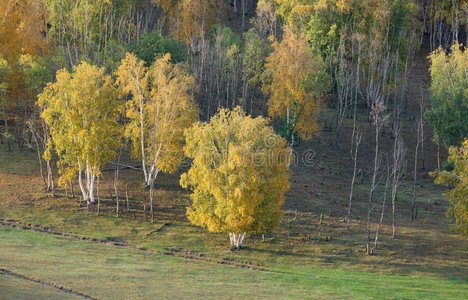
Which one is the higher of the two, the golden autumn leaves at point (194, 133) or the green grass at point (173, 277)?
the golden autumn leaves at point (194, 133)

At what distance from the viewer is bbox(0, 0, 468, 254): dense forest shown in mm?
52875

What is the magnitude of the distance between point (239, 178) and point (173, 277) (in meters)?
13.1

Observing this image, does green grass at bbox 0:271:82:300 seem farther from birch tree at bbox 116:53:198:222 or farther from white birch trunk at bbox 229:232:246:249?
birch tree at bbox 116:53:198:222

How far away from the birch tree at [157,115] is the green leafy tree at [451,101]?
31.9 meters

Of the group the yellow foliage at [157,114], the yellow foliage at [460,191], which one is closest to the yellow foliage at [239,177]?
the yellow foliage at [157,114]

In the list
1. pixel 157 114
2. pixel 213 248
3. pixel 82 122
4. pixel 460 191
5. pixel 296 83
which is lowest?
pixel 213 248

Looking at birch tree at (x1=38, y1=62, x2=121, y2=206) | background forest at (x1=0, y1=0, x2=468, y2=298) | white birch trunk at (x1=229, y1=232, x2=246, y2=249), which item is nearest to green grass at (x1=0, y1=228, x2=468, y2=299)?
background forest at (x1=0, y1=0, x2=468, y2=298)

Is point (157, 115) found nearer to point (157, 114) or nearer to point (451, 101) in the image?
point (157, 114)

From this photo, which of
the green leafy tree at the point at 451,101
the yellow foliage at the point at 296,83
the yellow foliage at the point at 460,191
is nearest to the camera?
the yellow foliage at the point at 460,191

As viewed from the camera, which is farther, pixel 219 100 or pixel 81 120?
pixel 219 100

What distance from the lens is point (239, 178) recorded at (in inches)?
2012

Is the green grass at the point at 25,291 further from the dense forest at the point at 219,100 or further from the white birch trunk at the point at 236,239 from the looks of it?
the white birch trunk at the point at 236,239

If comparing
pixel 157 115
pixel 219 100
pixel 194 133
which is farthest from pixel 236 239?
pixel 219 100

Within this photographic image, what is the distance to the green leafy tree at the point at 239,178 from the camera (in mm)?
Result: 50656
